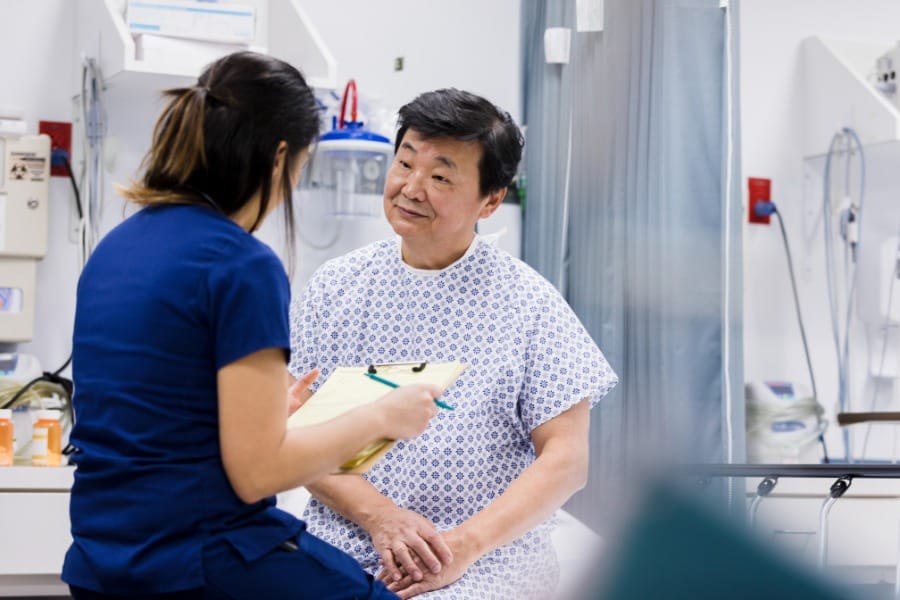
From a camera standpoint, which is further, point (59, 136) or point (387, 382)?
point (59, 136)

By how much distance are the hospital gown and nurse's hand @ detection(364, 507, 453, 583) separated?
0.07m

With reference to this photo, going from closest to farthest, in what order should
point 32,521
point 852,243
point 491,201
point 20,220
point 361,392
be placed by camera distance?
point 361,392 → point 491,201 → point 32,521 → point 20,220 → point 852,243

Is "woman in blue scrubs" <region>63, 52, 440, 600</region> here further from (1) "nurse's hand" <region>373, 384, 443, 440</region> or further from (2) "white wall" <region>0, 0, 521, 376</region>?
(2) "white wall" <region>0, 0, 521, 376</region>

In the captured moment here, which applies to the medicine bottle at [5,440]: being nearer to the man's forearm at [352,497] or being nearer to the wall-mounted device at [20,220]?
the wall-mounted device at [20,220]

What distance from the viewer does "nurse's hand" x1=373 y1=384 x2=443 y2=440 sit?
1315mm

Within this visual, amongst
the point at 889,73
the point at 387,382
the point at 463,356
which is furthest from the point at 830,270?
the point at 387,382

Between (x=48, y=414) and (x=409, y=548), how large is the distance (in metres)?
1.67

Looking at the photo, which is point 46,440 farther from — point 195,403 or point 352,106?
point 195,403

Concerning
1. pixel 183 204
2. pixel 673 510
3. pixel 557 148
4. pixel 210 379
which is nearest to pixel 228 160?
pixel 183 204

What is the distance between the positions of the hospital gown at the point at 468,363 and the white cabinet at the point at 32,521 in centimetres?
128

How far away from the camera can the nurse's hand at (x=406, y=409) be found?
4.32ft

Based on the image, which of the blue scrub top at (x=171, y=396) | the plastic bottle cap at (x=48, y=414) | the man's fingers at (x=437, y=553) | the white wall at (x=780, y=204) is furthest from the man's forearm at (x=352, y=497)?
the white wall at (x=780, y=204)

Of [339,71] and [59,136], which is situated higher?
[339,71]

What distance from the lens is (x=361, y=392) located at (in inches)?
57.9
